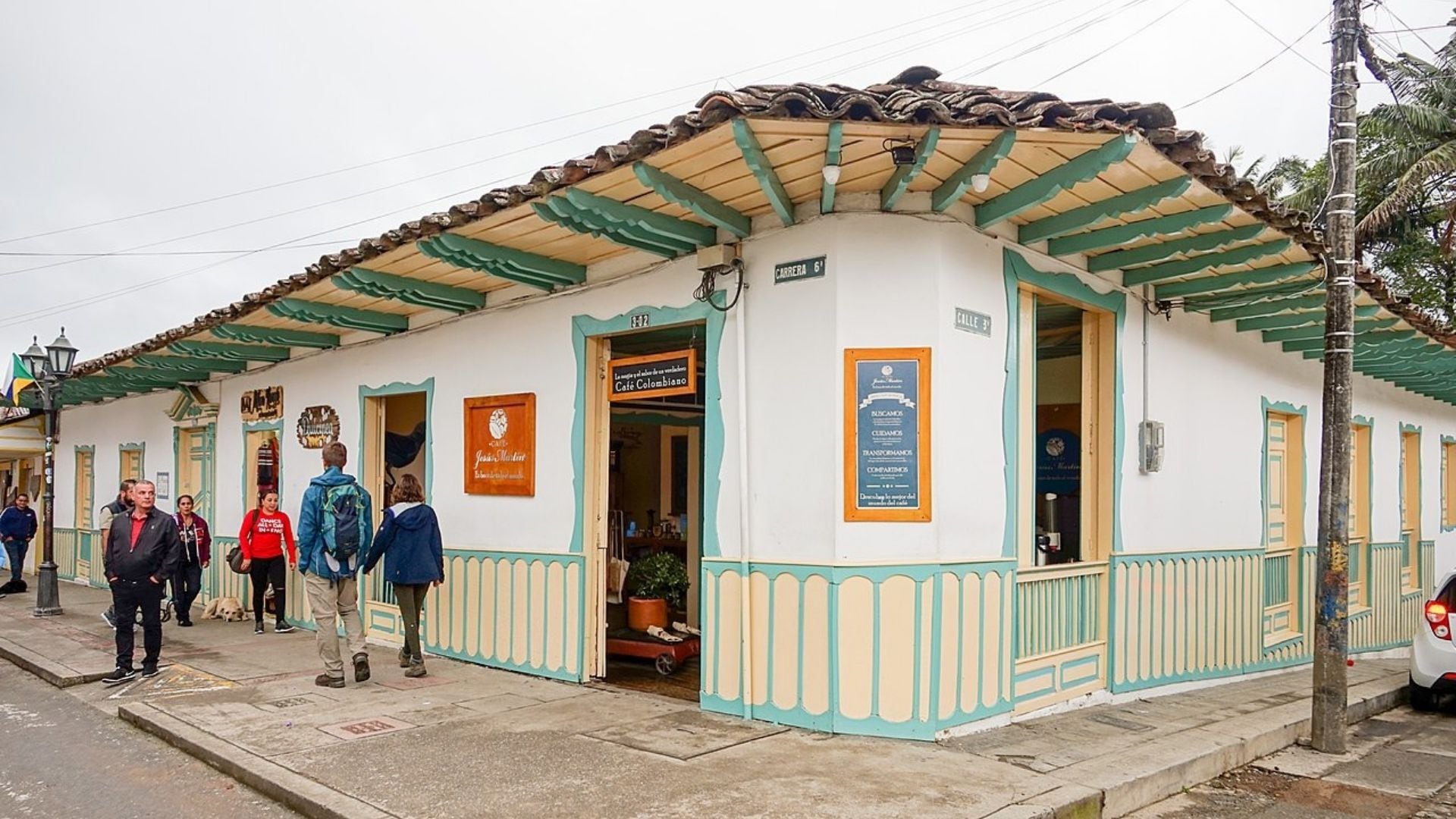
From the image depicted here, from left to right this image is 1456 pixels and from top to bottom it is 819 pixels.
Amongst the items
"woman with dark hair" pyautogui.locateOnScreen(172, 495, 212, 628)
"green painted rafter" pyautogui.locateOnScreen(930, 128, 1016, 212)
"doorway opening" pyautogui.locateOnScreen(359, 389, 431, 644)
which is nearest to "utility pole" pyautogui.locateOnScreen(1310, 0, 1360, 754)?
"green painted rafter" pyautogui.locateOnScreen(930, 128, 1016, 212)

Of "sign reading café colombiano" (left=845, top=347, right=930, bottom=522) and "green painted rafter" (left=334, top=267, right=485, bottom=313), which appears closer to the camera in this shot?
"sign reading café colombiano" (left=845, top=347, right=930, bottom=522)

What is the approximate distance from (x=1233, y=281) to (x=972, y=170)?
3428 mm

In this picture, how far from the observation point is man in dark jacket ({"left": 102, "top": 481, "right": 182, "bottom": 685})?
8.03m

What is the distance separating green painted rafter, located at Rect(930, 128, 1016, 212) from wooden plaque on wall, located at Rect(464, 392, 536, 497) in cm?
369

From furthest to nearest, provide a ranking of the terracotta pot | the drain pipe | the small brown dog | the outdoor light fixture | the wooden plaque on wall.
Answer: the small brown dog < the terracotta pot < the wooden plaque on wall < the drain pipe < the outdoor light fixture

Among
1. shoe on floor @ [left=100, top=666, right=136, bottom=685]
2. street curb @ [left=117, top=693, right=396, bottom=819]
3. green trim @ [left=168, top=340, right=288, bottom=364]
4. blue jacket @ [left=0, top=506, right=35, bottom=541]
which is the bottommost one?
shoe on floor @ [left=100, top=666, right=136, bottom=685]

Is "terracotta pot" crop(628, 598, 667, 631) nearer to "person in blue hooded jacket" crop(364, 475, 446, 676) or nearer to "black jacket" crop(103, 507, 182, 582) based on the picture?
"person in blue hooded jacket" crop(364, 475, 446, 676)

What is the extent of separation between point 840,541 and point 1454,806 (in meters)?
3.64

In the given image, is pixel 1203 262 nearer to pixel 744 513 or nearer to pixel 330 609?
pixel 744 513

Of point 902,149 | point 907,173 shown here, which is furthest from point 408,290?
point 902,149

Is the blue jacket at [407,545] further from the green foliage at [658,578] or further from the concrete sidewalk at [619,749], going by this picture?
the green foliage at [658,578]

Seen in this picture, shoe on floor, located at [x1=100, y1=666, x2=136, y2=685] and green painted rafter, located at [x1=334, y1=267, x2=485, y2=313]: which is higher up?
green painted rafter, located at [x1=334, y1=267, x2=485, y2=313]

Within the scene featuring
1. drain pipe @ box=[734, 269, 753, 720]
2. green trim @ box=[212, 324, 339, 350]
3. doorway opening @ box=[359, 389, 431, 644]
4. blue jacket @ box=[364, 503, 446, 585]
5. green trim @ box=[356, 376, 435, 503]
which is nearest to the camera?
drain pipe @ box=[734, 269, 753, 720]

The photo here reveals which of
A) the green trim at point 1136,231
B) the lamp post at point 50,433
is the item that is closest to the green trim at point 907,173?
the green trim at point 1136,231
